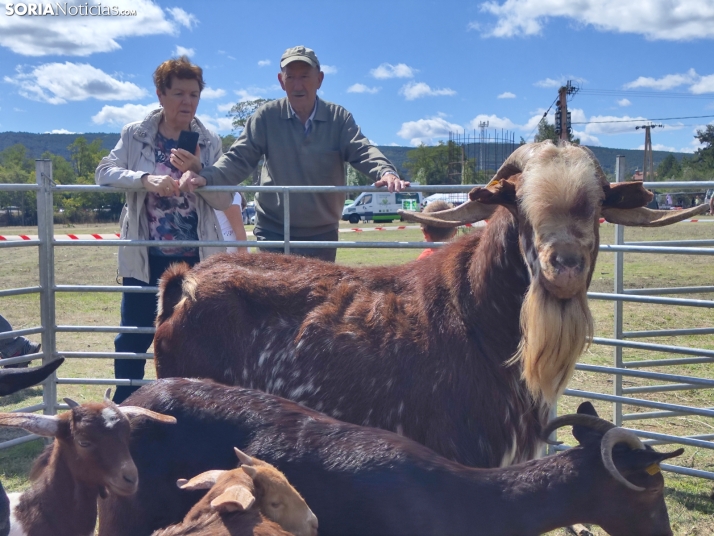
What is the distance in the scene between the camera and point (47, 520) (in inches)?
135

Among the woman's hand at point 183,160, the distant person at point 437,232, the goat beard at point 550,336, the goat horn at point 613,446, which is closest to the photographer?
the goat horn at point 613,446

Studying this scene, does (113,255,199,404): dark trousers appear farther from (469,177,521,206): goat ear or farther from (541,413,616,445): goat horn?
(541,413,616,445): goat horn

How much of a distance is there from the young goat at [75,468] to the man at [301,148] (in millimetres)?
2367

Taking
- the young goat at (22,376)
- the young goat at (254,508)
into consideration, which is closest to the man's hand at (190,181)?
the young goat at (22,376)

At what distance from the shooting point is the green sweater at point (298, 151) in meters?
5.44

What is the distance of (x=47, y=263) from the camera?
6.25m

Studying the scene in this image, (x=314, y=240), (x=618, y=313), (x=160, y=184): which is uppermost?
(x=160, y=184)

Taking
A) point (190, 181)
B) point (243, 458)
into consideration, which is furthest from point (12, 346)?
point (243, 458)

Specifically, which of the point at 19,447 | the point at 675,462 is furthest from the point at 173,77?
the point at 675,462

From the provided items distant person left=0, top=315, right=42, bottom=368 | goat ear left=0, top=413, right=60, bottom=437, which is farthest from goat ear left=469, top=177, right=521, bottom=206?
distant person left=0, top=315, right=42, bottom=368

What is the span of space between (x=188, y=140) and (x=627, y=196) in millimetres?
3397

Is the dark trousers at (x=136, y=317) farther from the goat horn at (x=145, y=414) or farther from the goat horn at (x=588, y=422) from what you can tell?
the goat horn at (x=588, y=422)

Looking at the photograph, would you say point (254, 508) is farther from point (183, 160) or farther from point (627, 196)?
point (183, 160)

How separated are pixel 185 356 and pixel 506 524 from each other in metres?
2.13
